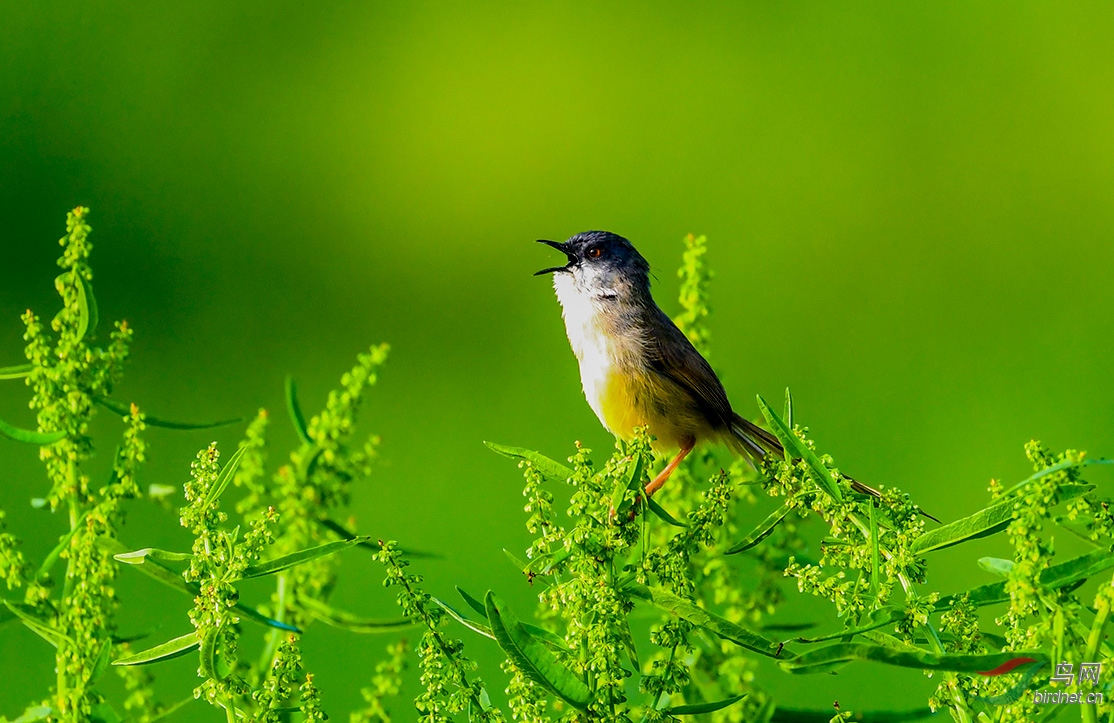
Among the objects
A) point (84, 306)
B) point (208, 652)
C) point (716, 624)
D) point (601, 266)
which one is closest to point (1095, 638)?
point (716, 624)

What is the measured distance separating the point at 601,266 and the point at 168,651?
5.23 feet

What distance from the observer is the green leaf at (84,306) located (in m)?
0.92

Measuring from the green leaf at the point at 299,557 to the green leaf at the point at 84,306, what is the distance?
0.96 ft

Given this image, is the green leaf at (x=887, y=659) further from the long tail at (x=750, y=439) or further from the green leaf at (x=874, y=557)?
the long tail at (x=750, y=439)

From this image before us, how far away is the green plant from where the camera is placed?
0.66 m

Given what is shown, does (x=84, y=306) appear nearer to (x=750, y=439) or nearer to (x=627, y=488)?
(x=627, y=488)

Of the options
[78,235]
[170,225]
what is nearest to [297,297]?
[170,225]

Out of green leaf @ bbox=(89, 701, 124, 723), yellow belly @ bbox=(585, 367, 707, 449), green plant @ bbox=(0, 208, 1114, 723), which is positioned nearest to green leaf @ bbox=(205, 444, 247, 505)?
green plant @ bbox=(0, 208, 1114, 723)

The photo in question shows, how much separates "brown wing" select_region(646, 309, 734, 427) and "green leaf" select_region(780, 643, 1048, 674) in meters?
1.30

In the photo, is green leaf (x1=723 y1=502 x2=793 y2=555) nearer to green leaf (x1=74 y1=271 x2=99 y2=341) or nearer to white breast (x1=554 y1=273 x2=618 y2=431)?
green leaf (x1=74 y1=271 x2=99 y2=341)

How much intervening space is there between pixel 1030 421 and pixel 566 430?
5.75 feet

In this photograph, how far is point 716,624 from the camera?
0.70 m

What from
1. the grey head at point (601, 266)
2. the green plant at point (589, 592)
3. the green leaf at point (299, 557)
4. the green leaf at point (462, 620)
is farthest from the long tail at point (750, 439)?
the green leaf at point (299, 557)

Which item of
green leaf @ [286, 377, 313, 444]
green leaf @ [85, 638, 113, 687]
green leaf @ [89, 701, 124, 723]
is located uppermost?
green leaf @ [286, 377, 313, 444]
